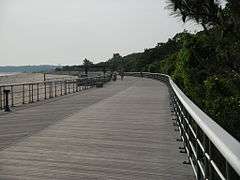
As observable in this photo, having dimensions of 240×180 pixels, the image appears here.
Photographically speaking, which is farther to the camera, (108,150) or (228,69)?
(228,69)

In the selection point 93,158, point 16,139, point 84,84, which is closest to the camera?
point 93,158

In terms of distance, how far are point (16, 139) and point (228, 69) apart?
4483 mm

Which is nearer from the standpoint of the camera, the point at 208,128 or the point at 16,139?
the point at 208,128

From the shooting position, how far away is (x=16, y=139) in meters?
9.55

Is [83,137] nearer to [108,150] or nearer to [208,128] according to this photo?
[108,150]

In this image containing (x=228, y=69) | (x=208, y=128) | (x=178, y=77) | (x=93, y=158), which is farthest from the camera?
(x=178, y=77)

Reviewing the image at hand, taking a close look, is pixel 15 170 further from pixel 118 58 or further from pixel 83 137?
pixel 118 58

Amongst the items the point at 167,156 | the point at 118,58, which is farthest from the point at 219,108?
the point at 118,58

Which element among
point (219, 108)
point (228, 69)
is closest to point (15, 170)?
point (228, 69)

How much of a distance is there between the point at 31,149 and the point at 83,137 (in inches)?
68.0

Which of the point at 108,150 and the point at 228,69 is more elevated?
the point at 228,69

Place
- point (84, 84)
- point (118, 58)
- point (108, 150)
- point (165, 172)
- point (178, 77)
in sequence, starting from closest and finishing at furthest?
point (165, 172), point (108, 150), point (178, 77), point (84, 84), point (118, 58)

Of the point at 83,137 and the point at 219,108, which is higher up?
the point at 219,108

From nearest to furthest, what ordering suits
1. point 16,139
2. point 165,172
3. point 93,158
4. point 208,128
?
1. point 208,128
2. point 165,172
3. point 93,158
4. point 16,139
